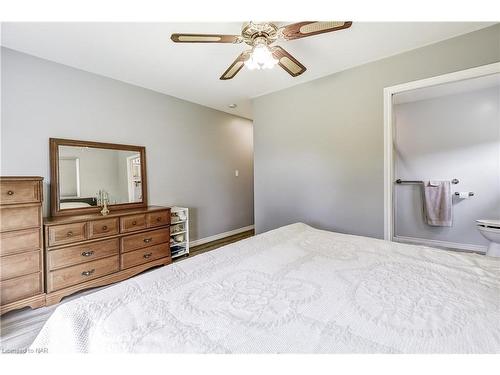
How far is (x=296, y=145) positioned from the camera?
3.01m

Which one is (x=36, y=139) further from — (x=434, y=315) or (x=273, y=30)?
(x=434, y=315)

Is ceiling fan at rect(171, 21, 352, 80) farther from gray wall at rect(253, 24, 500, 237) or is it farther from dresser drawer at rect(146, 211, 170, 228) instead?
dresser drawer at rect(146, 211, 170, 228)

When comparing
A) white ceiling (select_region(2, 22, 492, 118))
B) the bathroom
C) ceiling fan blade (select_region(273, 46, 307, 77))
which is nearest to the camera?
ceiling fan blade (select_region(273, 46, 307, 77))

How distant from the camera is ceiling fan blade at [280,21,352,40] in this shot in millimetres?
1303

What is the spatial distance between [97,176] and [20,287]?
1.24 m

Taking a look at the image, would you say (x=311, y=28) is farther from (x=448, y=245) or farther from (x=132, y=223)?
(x=448, y=245)

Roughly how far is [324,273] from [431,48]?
233 centimetres

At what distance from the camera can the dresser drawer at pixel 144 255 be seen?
242 centimetres

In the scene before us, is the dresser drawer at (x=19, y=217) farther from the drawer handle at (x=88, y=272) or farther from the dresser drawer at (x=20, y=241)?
the drawer handle at (x=88, y=272)

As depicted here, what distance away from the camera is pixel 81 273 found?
2.11 metres

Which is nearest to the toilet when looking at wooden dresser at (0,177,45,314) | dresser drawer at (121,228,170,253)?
dresser drawer at (121,228,170,253)

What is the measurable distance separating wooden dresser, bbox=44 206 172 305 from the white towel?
3.64m

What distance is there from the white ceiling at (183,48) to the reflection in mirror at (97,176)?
3.00ft
